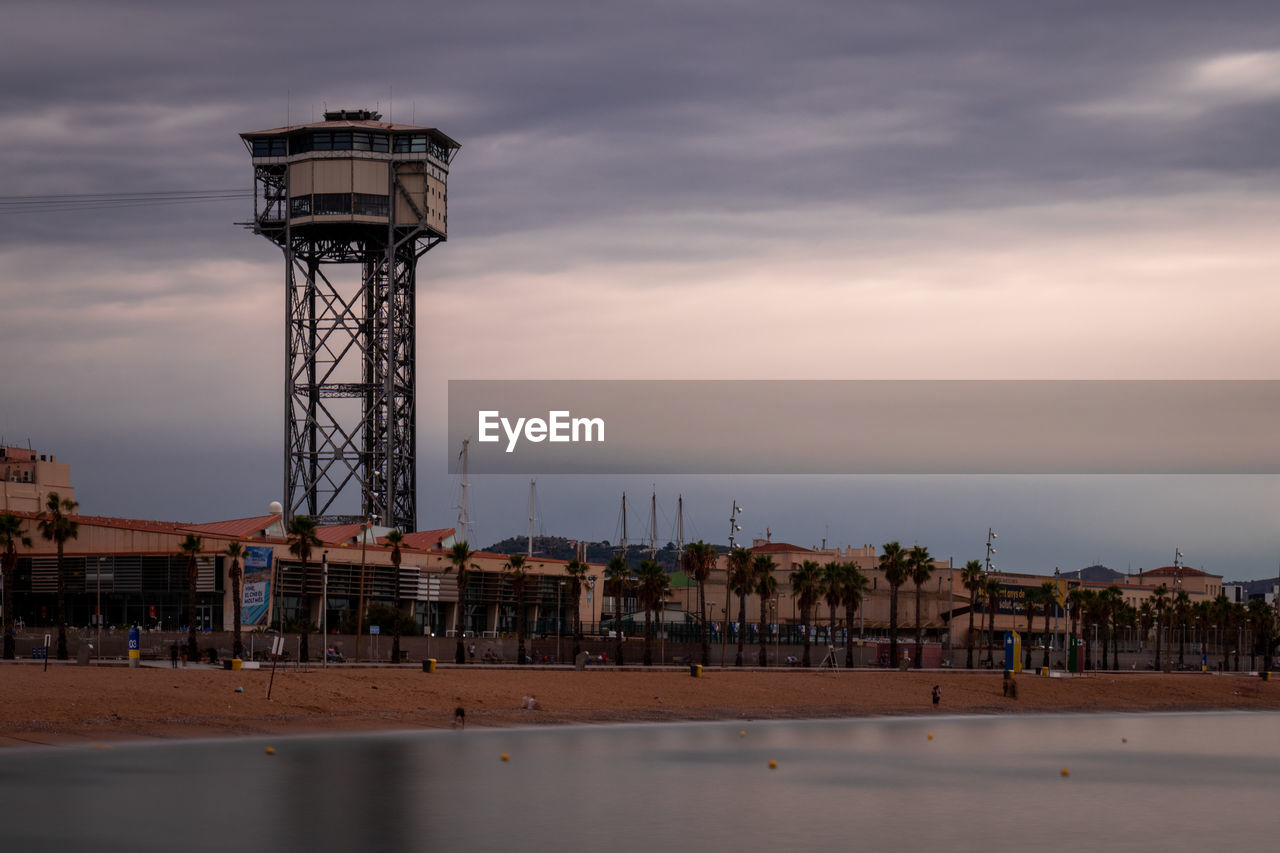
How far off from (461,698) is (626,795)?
95.3 feet

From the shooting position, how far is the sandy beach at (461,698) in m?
67.6

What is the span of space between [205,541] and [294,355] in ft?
159

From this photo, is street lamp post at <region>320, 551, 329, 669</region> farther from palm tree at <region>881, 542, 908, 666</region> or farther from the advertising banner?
palm tree at <region>881, 542, 908, 666</region>

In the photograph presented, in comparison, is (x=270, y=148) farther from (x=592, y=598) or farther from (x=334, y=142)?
(x=592, y=598)

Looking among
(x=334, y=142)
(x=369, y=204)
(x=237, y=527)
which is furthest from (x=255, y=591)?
(x=334, y=142)

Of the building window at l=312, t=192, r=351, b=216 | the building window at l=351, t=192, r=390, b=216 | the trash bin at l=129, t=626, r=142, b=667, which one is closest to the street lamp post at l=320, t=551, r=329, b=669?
the trash bin at l=129, t=626, r=142, b=667

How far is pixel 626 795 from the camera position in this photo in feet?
182

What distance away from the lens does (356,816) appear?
48.8 m

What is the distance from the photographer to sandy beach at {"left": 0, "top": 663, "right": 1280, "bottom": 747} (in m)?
67.6

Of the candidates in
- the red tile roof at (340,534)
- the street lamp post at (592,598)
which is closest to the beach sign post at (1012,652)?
the street lamp post at (592,598)

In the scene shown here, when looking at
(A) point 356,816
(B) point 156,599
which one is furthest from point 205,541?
(A) point 356,816

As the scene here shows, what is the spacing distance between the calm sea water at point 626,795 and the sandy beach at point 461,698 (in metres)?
3.63

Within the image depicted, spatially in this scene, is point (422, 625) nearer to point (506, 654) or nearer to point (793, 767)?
point (506, 654)

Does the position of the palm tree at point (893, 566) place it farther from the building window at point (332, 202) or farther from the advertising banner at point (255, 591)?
the building window at point (332, 202)
